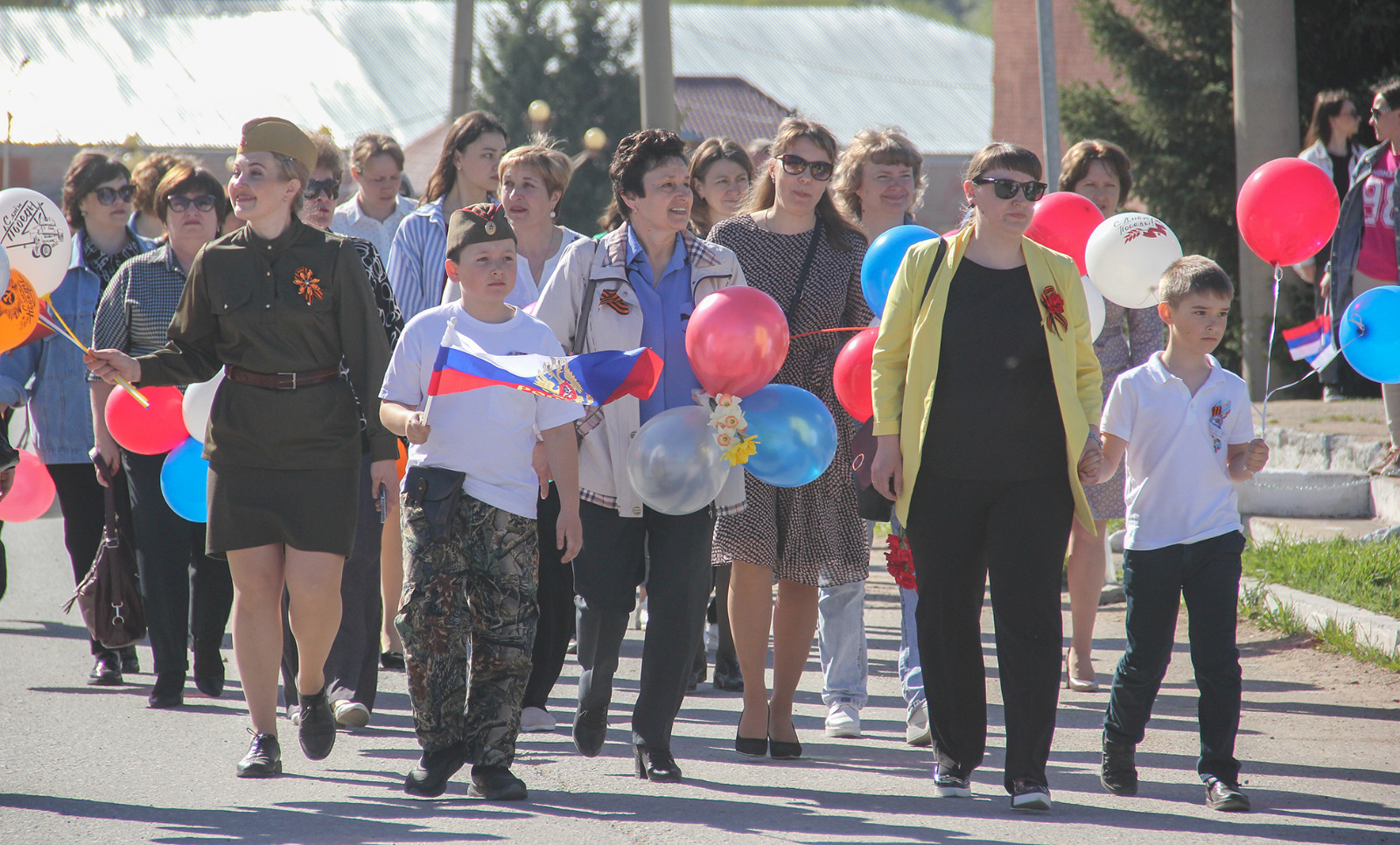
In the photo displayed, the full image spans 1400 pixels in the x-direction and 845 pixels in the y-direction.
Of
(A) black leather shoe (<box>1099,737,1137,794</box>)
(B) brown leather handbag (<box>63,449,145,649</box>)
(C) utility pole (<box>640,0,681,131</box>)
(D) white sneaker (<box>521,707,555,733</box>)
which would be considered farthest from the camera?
(C) utility pole (<box>640,0,681,131</box>)

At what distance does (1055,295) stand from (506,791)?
2364 mm

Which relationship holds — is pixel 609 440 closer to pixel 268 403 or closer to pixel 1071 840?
pixel 268 403

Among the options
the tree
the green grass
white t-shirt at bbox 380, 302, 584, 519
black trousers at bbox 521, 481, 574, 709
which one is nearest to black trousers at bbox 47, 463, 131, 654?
black trousers at bbox 521, 481, 574, 709

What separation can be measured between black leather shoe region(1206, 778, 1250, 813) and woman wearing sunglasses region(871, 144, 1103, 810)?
547mm

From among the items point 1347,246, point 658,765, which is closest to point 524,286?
point 658,765

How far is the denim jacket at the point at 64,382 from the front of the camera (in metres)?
6.96

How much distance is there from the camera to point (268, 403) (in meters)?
4.92

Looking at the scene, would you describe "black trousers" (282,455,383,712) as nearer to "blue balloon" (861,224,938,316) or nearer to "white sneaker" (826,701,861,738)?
"white sneaker" (826,701,861,738)

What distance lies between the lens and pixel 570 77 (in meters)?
39.0

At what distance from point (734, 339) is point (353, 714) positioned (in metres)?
2.34

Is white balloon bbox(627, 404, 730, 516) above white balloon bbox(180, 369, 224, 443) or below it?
below

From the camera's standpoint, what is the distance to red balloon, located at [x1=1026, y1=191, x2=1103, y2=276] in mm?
6312

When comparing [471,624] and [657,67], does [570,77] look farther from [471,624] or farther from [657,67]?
→ [471,624]

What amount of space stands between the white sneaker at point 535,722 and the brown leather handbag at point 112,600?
194 cm
